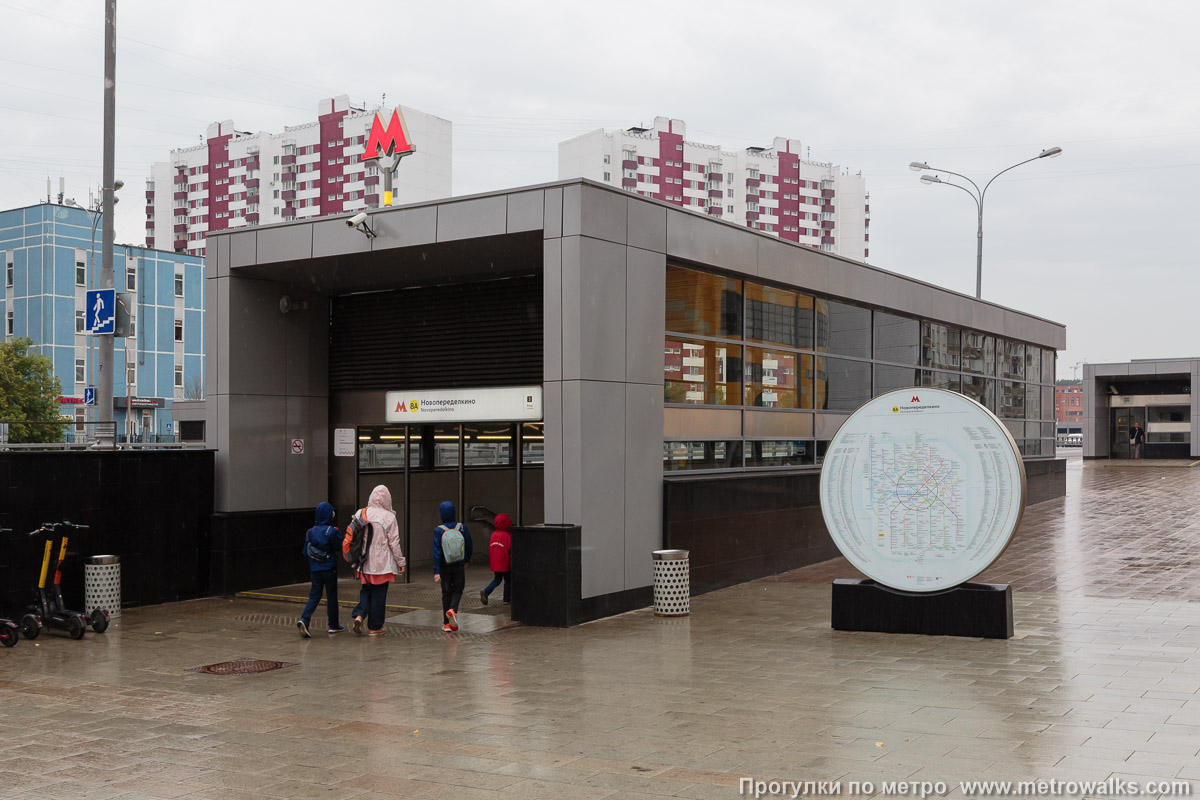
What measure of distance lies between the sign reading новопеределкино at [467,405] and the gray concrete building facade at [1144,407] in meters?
40.2

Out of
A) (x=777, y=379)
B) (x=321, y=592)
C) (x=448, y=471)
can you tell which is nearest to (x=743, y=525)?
(x=777, y=379)

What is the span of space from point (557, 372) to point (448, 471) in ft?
18.2

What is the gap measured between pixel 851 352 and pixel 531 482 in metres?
6.27

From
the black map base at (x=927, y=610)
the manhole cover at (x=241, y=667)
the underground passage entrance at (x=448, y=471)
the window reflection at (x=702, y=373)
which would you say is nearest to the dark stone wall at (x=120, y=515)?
the underground passage entrance at (x=448, y=471)

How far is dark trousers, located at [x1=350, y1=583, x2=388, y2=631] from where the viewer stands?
1212 centimetres

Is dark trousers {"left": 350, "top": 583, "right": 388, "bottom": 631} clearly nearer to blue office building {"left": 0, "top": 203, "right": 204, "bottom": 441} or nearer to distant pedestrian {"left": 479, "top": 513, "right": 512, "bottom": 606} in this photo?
distant pedestrian {"left": 479, "top": 513, "right": 512, "bottom": 606}

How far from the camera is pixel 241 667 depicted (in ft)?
34.3

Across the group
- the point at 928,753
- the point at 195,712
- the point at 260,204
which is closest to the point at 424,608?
the point at 195,712

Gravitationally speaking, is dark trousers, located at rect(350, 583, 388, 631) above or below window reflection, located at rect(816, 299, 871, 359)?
below

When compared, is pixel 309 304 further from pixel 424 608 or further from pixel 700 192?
pixel 700 192

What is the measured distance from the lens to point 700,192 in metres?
118

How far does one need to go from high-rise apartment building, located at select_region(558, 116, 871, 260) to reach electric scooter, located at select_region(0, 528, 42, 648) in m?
102

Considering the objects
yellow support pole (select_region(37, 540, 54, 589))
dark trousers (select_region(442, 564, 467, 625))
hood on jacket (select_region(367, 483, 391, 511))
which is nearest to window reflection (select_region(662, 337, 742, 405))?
dark trousers (select_region(442, 564, 467, 625))

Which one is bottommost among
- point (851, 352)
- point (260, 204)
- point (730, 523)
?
point (730, 523)
